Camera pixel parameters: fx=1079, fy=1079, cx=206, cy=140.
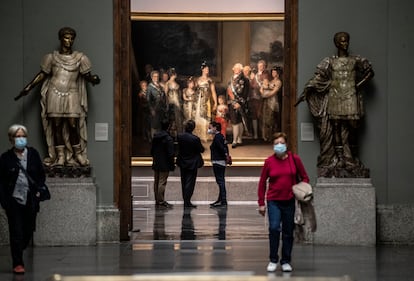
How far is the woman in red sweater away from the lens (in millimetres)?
14664

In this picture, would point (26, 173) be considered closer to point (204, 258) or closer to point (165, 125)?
point (204, 258)

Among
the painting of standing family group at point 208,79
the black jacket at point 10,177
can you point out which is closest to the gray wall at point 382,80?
the black jacket at point 10,177

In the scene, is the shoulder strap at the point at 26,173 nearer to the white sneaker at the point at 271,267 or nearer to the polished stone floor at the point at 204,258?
the polished stone floor at the point at 204,258

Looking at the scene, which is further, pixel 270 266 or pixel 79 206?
pixel 79 206

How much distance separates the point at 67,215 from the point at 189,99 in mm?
12596

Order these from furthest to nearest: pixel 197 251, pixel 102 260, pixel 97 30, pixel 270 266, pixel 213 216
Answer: pixel 213 216 < pixel 97 30 < pixel 197 251 < pixel 102 260 < pixel 270 266

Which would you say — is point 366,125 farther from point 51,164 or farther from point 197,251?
point 51,164

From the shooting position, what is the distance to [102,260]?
16.1 meters

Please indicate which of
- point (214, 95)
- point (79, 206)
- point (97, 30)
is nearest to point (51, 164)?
point (79, 206)

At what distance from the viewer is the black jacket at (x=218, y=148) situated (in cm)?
2805

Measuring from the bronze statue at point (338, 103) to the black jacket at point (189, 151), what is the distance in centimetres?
965

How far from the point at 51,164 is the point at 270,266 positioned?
4.92 metres

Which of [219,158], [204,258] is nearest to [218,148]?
[219,158]

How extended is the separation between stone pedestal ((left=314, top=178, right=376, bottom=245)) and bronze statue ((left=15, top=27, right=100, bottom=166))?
161 inches
